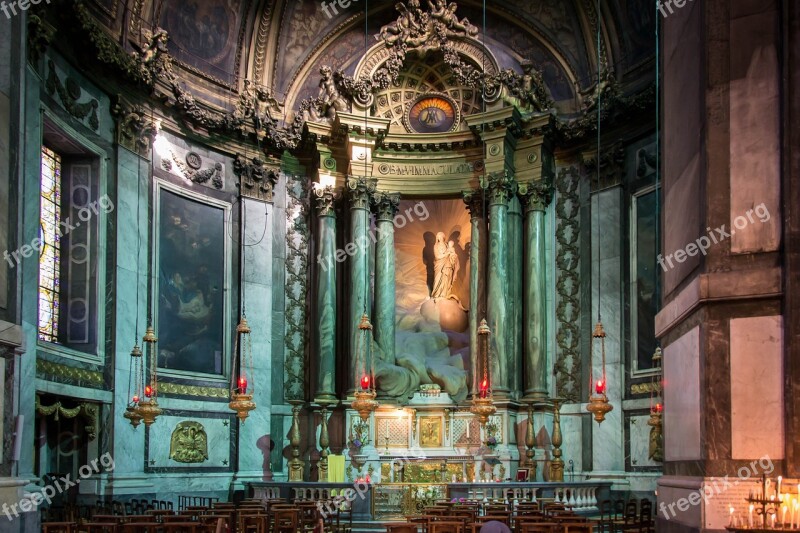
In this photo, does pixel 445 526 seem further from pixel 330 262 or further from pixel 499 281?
pixel 330 262

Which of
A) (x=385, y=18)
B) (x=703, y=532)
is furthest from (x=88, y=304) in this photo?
(x=703, y=532)

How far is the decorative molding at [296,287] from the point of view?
26109mm

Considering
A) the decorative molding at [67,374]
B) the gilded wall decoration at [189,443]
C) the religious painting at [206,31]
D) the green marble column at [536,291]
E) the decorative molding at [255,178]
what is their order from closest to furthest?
the decorative molding at [67,374], the gilded wall decoration at [189,443], the religious painting at [206,31], the green marble column at [536,291], the decorative molding at [255,178]

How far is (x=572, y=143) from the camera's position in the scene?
25969 mm

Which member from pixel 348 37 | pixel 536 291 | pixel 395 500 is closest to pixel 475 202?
pixel 536 291

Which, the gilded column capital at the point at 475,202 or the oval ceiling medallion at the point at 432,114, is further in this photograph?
the oval ceiling medallion at the point at 432,114

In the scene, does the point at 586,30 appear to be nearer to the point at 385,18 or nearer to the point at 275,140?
the point at 385,18

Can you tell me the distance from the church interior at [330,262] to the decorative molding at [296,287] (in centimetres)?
6

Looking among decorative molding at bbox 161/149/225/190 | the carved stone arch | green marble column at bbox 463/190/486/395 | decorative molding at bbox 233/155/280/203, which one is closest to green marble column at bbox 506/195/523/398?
green marble column at bbox 463/190/486/395

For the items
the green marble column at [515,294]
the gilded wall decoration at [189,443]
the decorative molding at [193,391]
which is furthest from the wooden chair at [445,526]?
the green marble column at [515,294]

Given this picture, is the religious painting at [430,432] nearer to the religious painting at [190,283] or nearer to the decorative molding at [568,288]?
the decorative molding at [568,288]

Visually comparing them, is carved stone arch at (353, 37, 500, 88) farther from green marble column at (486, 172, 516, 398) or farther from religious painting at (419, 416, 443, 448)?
religious painting at (419, 416, 443, 448)

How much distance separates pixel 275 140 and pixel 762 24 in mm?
17122

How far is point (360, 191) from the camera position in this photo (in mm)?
26094
